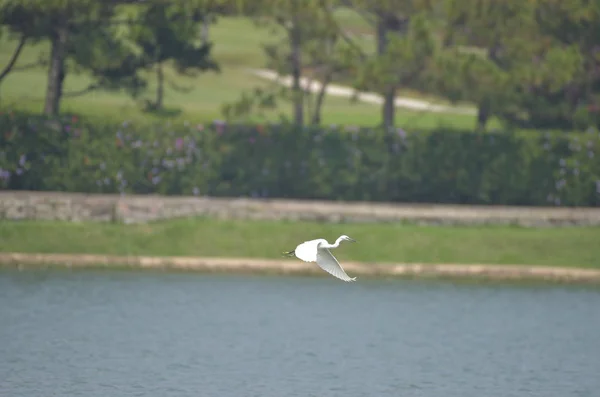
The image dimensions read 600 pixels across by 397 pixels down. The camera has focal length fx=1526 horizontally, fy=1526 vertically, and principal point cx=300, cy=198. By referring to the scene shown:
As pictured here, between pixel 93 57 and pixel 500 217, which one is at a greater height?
pixel 93 57

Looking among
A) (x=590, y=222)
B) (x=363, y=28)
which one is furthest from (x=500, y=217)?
(x=363, y=28)

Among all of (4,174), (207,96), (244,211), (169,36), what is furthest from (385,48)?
(207,96)

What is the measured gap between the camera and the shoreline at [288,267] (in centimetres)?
3284

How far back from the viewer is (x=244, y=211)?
1406 inches

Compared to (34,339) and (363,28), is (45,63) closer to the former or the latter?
(34,339)

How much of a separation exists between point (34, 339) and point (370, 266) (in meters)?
8.72

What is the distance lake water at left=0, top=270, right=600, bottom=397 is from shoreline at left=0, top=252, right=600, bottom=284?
0.72ft

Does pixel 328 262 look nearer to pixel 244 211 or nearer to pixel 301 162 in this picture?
pixel 244 211

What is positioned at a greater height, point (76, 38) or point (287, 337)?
point (76, 38)

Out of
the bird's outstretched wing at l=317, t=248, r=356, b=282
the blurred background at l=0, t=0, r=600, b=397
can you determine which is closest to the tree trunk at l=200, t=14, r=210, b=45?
the blurred background at l=0, t=0, r=600, b=397

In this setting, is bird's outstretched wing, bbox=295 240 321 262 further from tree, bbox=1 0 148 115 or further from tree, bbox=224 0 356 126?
tree, bbox=1 0 148 115

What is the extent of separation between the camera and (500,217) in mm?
35906

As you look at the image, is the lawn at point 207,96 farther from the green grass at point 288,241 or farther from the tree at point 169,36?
the green grass at point 288,241

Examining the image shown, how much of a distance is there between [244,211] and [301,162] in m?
3.86
